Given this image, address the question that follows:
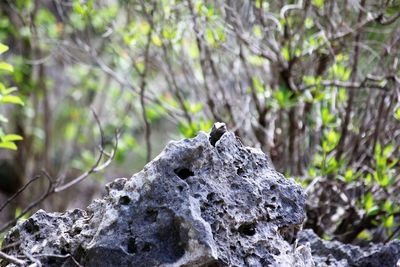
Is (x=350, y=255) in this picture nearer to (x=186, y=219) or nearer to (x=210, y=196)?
(x=210, y=196)

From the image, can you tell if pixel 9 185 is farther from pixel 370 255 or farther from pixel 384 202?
pixel 370 255

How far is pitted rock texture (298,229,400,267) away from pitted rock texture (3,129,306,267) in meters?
0.27

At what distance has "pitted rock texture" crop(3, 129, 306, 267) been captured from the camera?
1806mm

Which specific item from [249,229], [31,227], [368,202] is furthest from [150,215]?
[368,202]

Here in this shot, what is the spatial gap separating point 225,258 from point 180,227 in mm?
170

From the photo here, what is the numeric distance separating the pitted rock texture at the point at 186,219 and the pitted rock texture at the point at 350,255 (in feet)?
0.90

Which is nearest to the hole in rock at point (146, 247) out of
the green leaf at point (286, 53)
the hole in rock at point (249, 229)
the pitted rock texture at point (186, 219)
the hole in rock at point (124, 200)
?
the pitted rock texture at point (186, 219)

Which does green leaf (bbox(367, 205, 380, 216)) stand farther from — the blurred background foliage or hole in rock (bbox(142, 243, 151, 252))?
hole in rock (bbox(142, 243, 151, 252))

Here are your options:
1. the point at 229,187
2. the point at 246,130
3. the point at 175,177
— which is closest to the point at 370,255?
the point at 229,187

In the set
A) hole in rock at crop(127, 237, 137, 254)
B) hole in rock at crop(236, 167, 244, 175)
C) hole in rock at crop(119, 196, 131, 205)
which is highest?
hole in rock at crop(119, 196, 131, 205)

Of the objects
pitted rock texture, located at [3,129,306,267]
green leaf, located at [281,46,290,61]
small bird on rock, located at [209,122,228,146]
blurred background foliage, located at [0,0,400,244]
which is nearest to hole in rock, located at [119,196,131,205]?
pitted rock texture, located at [3,129,306,267]

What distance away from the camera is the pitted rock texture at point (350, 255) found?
7.74 ft

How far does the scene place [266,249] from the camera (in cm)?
199

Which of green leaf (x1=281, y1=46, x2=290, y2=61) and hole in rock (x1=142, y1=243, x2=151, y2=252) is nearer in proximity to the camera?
hole in rock (x1=142, y1=243, x2=151, y2=252)
